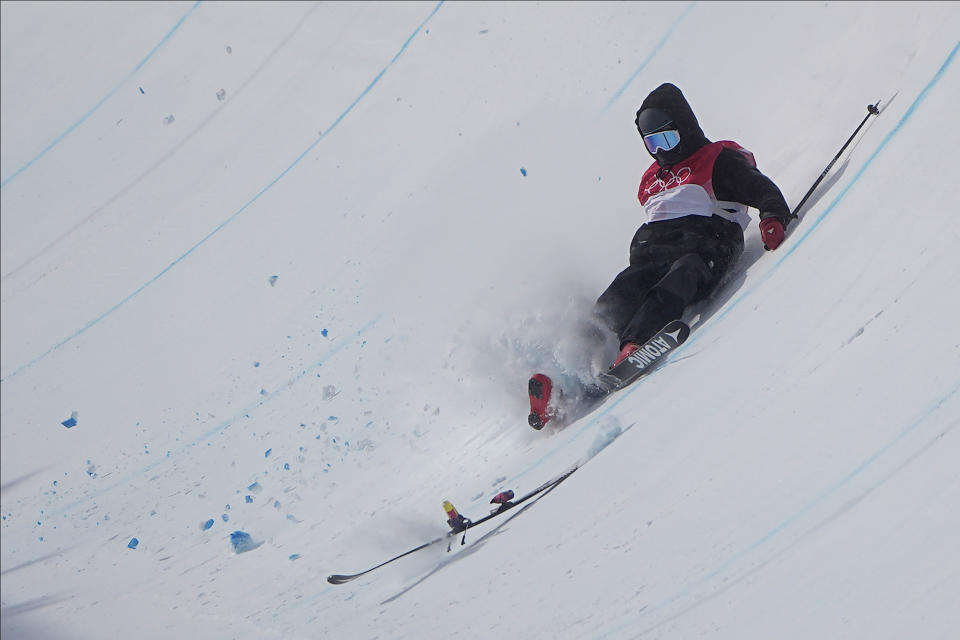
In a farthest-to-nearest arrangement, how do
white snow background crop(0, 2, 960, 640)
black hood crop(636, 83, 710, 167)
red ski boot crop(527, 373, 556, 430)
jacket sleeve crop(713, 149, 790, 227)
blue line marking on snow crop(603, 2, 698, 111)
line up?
1. blue line marking on snow crop(603, 2, 698, 111)
2. black hood crop(636, 83, 710, 167)
3. jacket sleeve crop(713, 149, 790, 227)
4. red ski boot crop(527, 373, 556, 430)
5. white snow background crop(0, 2, 960, 640)

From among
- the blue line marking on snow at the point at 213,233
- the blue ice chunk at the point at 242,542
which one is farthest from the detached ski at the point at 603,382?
the blue line marking on snow at the point at 213,233

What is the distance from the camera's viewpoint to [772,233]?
2.83 m

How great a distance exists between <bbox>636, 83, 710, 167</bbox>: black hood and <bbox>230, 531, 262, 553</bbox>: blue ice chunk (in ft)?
5.33

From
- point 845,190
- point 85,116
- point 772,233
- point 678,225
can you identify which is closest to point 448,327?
point 678,225

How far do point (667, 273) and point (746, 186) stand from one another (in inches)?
13.1

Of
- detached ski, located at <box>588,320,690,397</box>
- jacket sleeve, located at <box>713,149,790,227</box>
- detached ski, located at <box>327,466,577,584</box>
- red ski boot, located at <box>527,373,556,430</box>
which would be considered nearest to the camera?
detached ski, located at <box>327,466,577,584</box>

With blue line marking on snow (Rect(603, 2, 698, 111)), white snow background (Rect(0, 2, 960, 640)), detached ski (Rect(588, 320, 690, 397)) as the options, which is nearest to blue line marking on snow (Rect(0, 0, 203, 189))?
white snow background (Rect(0, 2, 960, 640))

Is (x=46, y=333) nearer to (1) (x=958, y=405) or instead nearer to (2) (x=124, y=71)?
(2) (x=124, y=71)

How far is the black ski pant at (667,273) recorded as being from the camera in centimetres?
279

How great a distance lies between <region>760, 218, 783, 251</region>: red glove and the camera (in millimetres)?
2830

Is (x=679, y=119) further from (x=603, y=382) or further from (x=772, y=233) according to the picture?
(x=603, y=382)

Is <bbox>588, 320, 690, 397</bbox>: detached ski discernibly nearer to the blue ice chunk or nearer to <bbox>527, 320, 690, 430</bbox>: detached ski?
<bbox>527, 320, 690, 430</bbox>: detached ski

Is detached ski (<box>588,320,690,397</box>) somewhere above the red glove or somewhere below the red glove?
below

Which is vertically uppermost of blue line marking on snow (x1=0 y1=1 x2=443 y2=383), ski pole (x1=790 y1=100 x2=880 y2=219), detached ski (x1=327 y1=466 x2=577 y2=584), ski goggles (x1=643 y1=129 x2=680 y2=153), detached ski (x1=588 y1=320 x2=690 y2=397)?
blue line marking on snow (x1=0 y1=1 x2=443 y2=383)
